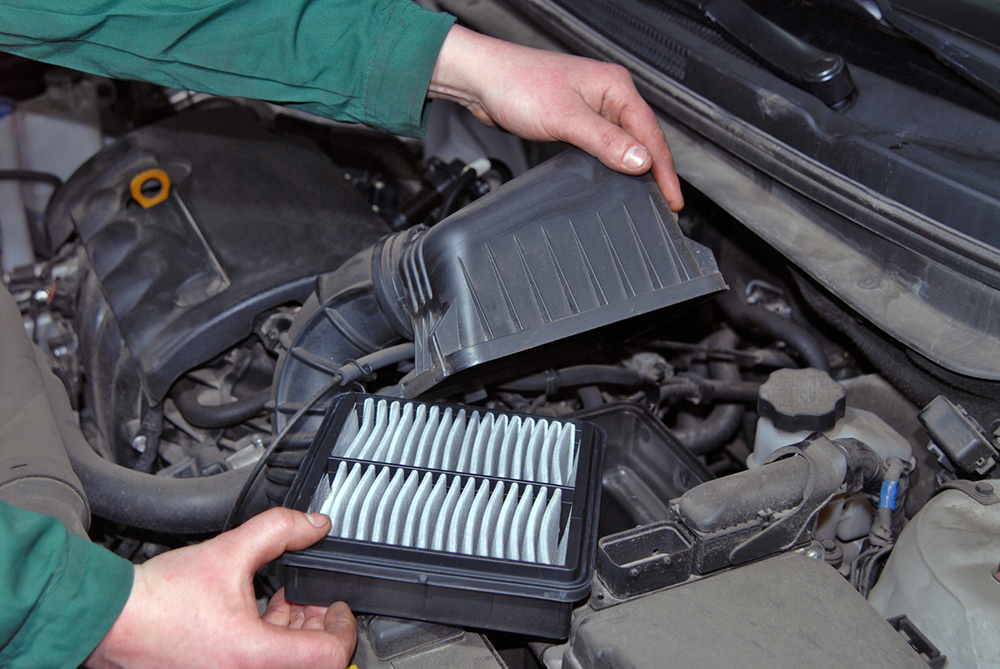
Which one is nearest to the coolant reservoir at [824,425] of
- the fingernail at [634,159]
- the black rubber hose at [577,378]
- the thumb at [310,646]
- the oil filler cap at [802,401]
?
the oil filler cap at [802,401]

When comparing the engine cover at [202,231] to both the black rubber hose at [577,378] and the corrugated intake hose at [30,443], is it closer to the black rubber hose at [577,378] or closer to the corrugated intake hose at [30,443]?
the corrugated intake hose at [30,443]

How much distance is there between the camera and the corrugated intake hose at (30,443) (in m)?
0.98

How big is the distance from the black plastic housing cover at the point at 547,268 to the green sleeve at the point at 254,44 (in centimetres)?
33

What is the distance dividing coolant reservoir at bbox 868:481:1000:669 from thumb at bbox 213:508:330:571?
0.69 metres

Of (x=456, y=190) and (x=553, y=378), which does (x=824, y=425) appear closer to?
(x=553, y=378)

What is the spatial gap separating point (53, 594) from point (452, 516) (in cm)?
40

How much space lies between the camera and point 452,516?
33.5 inches

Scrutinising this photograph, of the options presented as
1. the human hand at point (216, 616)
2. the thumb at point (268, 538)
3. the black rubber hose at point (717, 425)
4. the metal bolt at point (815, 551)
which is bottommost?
the black rubber hose at point (717, 425)

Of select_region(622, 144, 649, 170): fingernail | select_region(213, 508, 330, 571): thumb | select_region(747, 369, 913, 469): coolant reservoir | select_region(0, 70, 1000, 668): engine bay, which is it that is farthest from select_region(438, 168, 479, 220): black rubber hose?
select_region(213, 508, 330, 571): thumb

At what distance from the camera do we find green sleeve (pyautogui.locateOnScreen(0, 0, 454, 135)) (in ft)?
3.82

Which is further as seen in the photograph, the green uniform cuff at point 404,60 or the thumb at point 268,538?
the green uniform cuff at point 404,60

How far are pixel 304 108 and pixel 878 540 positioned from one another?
1107 mm

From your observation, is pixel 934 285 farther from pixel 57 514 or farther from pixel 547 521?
pixel 57 514

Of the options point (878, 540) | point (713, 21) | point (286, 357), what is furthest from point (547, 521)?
point (713, 21)
